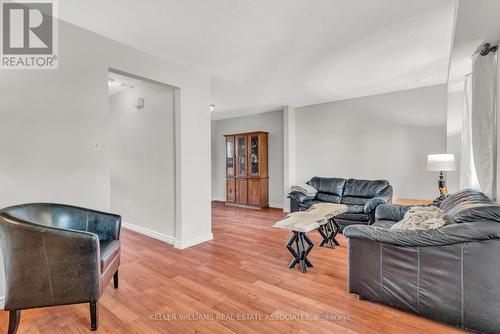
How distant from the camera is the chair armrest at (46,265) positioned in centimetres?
154

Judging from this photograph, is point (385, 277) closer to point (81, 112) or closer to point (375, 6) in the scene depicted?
point (375, 6)

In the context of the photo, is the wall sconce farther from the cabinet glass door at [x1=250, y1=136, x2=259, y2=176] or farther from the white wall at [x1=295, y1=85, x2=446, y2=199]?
the white wall at [x1=295, y1=85, x2=446, y2=199]

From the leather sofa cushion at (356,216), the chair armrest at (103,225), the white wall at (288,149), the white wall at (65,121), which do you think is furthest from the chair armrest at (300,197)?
the chair armrest at (103,225)

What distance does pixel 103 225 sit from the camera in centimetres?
218

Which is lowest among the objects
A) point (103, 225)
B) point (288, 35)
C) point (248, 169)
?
point (103, 225)

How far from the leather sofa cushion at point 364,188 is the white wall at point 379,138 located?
1.52 ft

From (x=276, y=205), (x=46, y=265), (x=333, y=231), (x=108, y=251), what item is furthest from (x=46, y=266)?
(x=276, y=205)

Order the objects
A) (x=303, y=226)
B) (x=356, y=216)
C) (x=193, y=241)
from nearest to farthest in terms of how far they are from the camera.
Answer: (x=303, y=226), (x=193, y=241), (x=356, y=216)

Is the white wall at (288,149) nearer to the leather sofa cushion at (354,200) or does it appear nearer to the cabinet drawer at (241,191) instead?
the cabinet drawer at (241,191)

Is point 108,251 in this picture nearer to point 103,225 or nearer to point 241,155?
point 103,225

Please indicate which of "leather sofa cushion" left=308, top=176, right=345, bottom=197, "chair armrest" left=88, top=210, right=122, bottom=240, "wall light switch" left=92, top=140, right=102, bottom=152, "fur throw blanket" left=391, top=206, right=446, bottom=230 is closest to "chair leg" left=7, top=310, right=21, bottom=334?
"chair armrest" left=88, top=210, right=122, bottom=240

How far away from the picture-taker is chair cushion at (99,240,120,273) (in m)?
1.79

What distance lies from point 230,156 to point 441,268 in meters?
5.39

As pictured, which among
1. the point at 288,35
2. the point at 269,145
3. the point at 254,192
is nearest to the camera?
the point at 288,35
